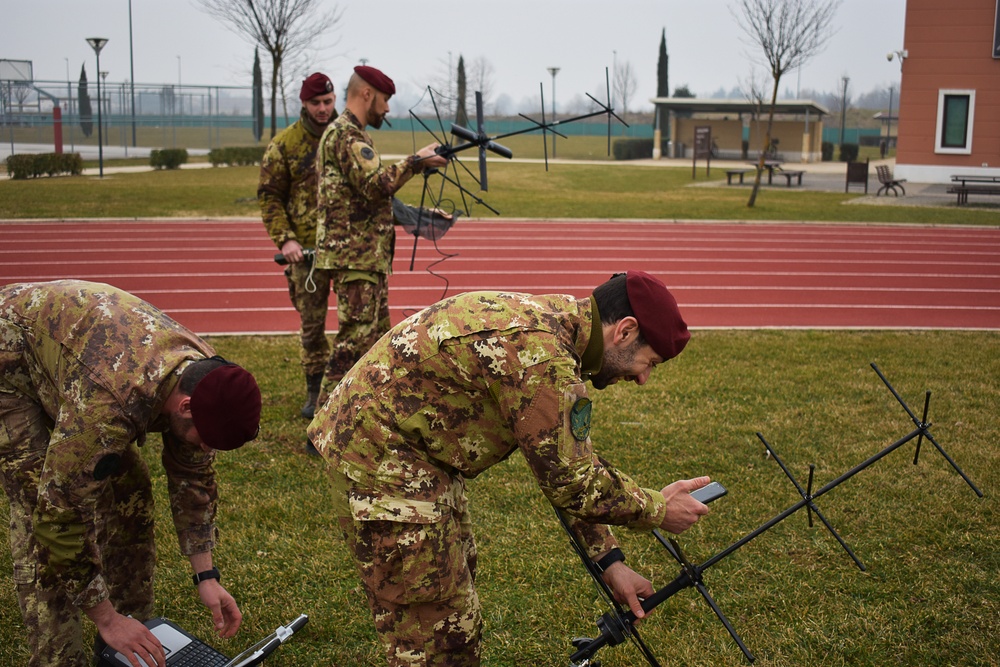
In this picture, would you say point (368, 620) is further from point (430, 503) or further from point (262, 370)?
point (262, 370)

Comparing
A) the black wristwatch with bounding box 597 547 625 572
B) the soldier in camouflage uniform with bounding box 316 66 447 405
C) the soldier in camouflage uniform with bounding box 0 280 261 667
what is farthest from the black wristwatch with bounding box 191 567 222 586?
the soldier in camouflage uniform with bounding box 316 66 447 405

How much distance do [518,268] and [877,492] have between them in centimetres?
836

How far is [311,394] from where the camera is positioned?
6.87 metres

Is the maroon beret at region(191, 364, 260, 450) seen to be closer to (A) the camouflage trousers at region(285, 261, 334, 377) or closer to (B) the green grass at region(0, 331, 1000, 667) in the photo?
(B) the green grass at region(0, 331, 1000, 667)

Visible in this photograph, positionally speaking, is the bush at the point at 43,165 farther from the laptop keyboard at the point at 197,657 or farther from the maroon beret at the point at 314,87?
the laptop keyboard at the point at 197,657

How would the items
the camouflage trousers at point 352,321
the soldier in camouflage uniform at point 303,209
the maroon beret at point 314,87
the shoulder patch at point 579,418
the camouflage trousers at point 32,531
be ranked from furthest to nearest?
the soldier in camouflage uniform at point 303,209
the maroon beret at point 314,87
the camouflage trousers at point 352,321
the camouflage trousers at point 32,531
the shoulder patch at point 579,418

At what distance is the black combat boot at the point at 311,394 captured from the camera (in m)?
6.77

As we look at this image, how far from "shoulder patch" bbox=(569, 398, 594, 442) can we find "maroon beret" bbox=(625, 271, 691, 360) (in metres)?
0.26

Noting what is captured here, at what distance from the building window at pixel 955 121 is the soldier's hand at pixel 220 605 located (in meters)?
32.0

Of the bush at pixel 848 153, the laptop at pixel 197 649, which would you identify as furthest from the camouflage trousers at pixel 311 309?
the bush at pixel 848 153

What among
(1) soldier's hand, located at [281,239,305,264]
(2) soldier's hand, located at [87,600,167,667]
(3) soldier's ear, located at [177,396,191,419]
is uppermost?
(1) soldier's hand, located at [281,239,305,264]

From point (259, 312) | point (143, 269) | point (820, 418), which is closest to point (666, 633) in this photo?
point (820, 418)

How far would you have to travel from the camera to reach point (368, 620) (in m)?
4.25

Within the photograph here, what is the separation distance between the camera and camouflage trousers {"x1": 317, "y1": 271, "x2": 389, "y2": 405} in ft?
19.5
